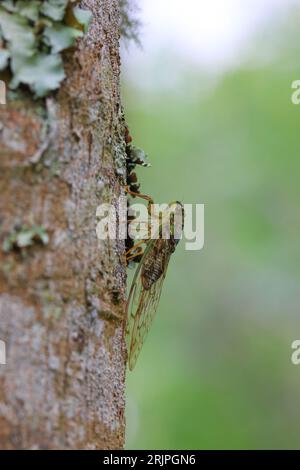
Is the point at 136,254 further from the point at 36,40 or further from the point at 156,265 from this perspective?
the point at 36,40

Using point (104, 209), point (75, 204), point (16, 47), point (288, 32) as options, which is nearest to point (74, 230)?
point (75, 204)

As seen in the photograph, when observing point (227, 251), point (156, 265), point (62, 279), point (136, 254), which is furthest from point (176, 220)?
point (227, 251)

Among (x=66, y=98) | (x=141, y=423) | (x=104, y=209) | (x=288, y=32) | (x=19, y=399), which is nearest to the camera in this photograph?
(x=19, y=399)

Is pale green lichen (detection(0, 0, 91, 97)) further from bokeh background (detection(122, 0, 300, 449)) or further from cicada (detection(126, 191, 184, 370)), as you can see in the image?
bokeh background (detection(122, 0, 300, 449))

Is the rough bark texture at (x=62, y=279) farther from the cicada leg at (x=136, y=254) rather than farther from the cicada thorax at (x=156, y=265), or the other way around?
the cicada thorax at (x=156, y=265)

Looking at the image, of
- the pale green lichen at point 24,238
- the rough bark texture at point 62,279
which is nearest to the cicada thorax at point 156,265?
the rough bark texture at point 62,279

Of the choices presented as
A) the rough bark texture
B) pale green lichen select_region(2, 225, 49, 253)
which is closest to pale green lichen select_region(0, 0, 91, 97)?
the rough bark texture
